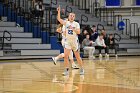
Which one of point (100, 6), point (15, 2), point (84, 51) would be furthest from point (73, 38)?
point (100, 6)

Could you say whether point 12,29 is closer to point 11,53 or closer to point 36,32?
point 36,32

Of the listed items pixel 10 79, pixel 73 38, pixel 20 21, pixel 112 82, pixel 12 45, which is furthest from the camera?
pixel 20 21

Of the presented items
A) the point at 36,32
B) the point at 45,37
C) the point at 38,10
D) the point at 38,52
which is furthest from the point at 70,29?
the point at 38,10

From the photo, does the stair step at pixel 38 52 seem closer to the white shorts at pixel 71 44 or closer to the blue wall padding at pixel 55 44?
the blue wall padding at pixel 55 44

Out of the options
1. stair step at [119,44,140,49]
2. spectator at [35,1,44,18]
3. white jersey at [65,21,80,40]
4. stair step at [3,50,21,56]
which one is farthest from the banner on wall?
white jersey at [65,21,80,40]

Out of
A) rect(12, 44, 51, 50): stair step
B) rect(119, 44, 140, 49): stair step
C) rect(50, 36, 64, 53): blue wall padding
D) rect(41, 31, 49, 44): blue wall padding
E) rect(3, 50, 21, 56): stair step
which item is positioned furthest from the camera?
rect(119, 44, 140, 49): stair step

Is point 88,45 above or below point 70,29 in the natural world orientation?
below

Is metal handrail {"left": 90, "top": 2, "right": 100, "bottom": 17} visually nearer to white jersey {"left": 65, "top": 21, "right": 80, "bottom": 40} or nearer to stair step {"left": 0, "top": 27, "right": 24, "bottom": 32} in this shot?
stair step {"left": 0, "top": 27, "right": 24, "bottom": 32}

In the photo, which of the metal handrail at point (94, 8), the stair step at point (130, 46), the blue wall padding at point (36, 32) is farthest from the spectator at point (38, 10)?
the metal handrail at point (94, 8)

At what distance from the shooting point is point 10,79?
934 centimetres

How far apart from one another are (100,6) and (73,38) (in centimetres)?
1566

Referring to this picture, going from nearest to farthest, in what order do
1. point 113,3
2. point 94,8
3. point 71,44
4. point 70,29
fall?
point 70,29 → point 71,44 → point 94,8 → point 113,3

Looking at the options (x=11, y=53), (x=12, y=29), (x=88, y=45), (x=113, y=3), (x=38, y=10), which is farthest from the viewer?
(x=113, y=3)

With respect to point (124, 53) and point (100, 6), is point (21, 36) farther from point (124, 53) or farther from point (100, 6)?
point (100, 6)
